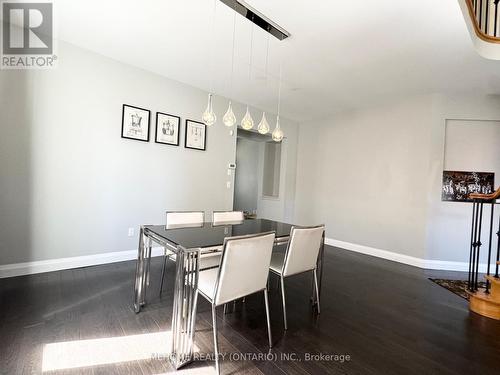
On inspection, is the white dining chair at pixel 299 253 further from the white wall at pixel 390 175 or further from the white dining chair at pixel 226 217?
the white wall at pixel 390 175

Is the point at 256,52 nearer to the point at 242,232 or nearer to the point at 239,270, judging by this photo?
the point at 242,232

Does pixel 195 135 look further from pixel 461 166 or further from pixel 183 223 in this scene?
pixel 461 166

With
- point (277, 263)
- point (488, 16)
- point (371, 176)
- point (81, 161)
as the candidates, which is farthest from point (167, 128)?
point (488, 16)

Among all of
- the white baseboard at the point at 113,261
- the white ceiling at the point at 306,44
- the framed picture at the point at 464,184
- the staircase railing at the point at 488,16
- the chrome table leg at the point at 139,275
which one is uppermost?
the staircase railing at the point at 488,16

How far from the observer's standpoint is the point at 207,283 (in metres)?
1.74

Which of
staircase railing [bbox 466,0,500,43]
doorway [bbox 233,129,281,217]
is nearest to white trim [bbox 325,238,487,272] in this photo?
doorway [bbox 233,129,281,217]

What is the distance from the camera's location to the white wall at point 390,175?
382 centimetres

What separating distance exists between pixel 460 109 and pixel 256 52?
3381 millimetres

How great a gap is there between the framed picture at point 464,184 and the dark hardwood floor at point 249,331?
5.71ft

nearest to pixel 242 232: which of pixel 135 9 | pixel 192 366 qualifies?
pixel 192 366

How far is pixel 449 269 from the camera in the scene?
379cm

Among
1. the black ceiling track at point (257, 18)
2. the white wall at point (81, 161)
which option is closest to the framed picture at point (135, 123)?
the white wall at point (81, 161)

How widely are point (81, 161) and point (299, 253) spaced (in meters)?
2.88

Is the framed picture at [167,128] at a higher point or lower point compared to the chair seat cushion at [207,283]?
higher
